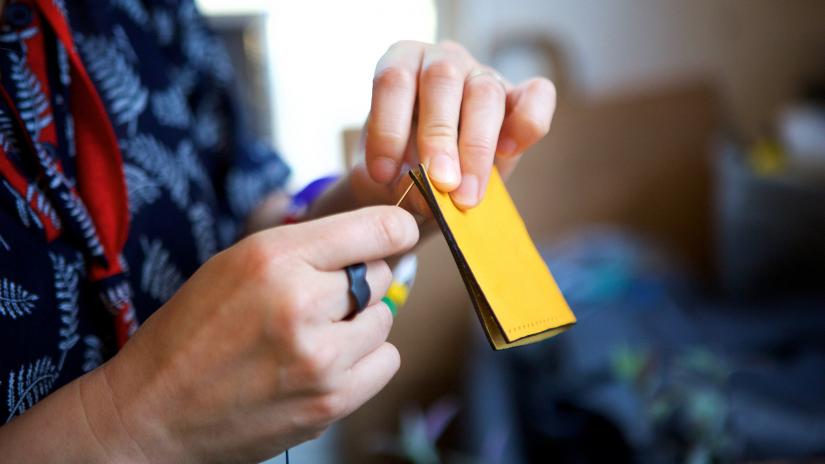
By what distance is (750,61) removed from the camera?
1.91 meters

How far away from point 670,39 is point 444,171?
172 cm

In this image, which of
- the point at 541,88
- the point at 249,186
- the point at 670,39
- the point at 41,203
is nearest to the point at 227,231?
the point at 249,186

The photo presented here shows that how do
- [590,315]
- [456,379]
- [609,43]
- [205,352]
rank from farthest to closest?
1. [609,43]
2. [456,379]
3. [590,315]
4. [205,352]

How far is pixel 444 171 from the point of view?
0.46 meters

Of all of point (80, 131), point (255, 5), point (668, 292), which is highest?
point (80, 131)

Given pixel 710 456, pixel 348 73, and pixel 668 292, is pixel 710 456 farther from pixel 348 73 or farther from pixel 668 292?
pixel 348 73

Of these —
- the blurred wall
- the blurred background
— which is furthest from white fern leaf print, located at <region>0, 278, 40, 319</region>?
the blurred wall

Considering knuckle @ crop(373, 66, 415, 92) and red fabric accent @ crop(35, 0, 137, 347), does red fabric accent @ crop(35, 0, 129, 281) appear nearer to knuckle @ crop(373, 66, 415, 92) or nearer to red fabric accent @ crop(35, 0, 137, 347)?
red fabric accent @ crop(35, 0, 137, 347)

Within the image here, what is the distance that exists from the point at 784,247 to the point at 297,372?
1.47 metres

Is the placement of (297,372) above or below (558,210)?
above

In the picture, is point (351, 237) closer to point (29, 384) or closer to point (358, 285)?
point (358, 285)

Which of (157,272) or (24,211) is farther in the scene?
(157,272)

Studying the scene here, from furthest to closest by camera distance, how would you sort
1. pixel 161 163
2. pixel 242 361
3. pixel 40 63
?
pixel 161 163
pixel 40 63
pixel 242 361

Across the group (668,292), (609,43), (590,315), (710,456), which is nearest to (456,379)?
(590,315)
